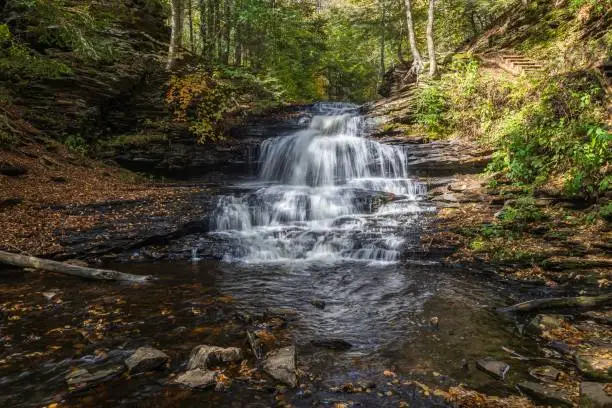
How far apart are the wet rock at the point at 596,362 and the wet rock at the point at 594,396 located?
0.28 metres

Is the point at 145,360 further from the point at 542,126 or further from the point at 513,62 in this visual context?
the point at 513,62

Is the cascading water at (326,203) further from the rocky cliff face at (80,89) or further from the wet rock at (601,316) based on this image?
the rocky cliff face at (80,89)

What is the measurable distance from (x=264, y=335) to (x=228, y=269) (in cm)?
377

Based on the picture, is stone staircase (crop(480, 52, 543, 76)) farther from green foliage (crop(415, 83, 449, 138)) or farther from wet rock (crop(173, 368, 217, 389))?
wet rock (crop(173, 368, 217, 389))

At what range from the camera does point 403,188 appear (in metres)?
12.8

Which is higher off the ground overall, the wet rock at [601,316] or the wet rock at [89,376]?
the wet rock at [601,316]

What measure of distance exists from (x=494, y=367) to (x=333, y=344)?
1969 mm

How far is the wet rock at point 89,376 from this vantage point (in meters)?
3.91

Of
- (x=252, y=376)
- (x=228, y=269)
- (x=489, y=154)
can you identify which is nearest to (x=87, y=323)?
(x=252, y=376)

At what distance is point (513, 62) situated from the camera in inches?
604

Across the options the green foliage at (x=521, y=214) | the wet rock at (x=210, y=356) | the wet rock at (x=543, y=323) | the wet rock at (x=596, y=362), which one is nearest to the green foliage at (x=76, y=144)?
the wet rock at (x=210, y=356)

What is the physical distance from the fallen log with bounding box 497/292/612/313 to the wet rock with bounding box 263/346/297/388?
3776 mm

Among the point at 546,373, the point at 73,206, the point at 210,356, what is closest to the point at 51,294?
the point at 210,356

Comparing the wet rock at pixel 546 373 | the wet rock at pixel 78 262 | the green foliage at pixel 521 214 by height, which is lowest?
the wet rock at pixel 546 373
